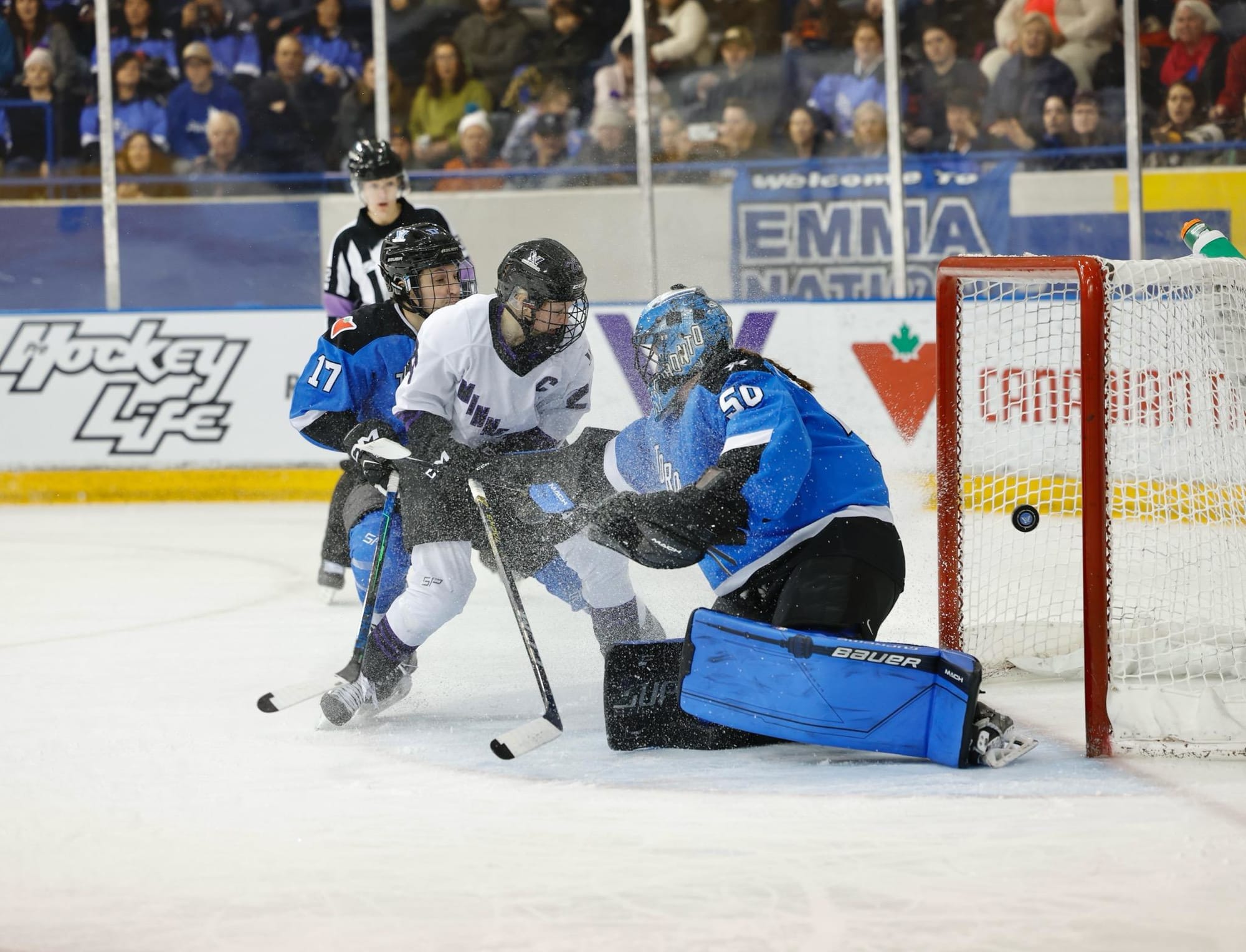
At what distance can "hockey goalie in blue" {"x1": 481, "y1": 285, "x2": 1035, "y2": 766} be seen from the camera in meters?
2.59

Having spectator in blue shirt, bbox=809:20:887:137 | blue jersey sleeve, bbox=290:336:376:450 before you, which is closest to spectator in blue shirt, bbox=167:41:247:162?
spectator in blue shirt, bbox=809:20:887:137

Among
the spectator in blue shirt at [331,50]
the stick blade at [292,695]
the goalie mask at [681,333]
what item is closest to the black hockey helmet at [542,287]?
the goalie mask at [681,333]

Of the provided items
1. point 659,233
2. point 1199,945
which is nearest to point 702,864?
point 1199,945

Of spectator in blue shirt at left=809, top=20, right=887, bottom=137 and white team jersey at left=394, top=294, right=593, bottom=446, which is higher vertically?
spectator in blue shirt at left=809, top=20, right=887, bottom=137

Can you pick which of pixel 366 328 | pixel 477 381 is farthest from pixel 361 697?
pixel 366 328

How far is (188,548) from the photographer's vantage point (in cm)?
538

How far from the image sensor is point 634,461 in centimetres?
307

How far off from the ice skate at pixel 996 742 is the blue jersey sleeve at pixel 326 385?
1470 mm

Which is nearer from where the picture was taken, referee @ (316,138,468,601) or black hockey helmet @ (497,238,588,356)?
black hockey helmet @ (497,238,588,356)

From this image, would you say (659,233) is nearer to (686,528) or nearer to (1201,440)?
(1201,440)

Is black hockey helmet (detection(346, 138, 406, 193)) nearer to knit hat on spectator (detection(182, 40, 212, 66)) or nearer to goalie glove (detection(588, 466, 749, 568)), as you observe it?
goalie glove (detection(588, 466, 749, 568))

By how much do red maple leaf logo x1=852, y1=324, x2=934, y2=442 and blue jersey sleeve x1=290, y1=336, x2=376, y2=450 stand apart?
288 centimetres

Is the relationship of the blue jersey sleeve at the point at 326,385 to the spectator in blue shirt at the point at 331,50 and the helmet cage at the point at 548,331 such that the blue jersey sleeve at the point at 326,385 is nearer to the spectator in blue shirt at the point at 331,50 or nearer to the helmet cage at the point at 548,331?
the helmet cage at the point at 548,331

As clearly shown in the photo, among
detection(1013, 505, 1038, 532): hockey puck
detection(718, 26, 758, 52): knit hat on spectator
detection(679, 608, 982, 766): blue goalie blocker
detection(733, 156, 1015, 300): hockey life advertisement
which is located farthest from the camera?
detection(718, 26, 758, 52): knit hat on spectator
